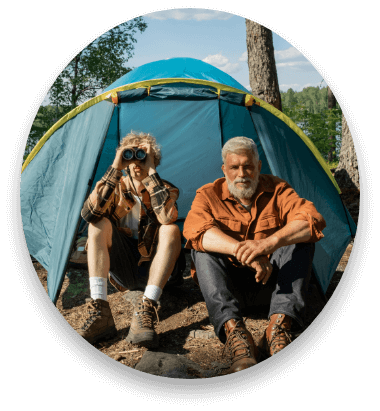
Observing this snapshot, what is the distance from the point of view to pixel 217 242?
69.3 inches

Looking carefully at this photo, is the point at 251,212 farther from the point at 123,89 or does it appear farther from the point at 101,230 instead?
the point at 123,89

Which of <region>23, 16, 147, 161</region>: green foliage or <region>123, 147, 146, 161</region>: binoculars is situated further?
<region>23, 16, 147, 161</region>: green foliage

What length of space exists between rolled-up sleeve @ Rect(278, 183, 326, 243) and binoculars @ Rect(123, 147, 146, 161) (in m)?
0.85

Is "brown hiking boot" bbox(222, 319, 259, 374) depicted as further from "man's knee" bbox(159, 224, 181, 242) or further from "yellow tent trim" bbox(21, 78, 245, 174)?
"yellow tent trim" bbox(21, 78, 245, 174)

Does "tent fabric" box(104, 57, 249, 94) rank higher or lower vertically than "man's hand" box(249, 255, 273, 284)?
higher

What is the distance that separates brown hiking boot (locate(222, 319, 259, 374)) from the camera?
Result: 5.09 ft

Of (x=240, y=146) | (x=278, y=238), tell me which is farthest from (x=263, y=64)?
(x=278, y=238)

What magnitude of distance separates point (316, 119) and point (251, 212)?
4748 millimetres

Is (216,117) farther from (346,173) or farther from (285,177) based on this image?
(346,173)

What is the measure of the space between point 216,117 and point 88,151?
1.25 meters

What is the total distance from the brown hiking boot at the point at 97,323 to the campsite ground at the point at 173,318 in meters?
0.05

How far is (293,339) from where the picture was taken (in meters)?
1.70

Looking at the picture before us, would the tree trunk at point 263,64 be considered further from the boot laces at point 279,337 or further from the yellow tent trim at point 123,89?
the boot laces at point 279,337

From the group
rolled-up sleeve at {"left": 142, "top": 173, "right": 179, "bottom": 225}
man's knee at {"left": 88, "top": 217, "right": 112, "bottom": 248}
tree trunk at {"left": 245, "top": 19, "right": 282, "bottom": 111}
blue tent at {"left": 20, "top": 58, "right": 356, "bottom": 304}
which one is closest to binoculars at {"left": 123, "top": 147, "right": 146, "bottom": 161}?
rolled-up sleeve at {"left": 142, "top": 173, "right": 179, "bottom": 225}
